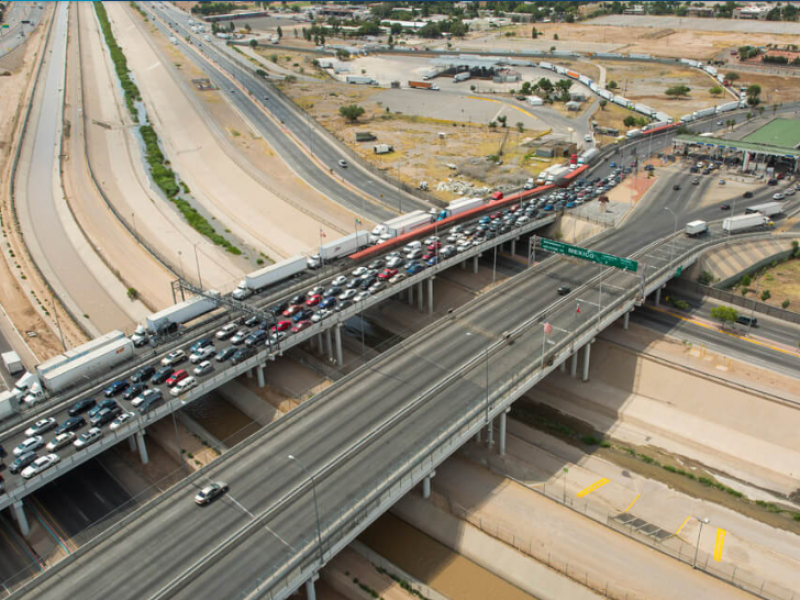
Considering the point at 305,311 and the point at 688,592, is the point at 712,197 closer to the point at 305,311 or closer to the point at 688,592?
the point at 305,311

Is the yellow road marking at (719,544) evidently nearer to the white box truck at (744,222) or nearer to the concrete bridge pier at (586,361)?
the concrete bridge pier at (586,361)

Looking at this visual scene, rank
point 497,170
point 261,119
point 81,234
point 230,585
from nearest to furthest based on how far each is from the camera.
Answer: point 230,585 < point 81,234 < point 497,170 < point 261,119

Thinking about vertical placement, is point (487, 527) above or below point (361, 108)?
below

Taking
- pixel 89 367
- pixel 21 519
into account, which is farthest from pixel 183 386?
pixel 21 519

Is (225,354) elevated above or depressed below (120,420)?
above

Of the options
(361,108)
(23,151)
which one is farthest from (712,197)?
(23,151)

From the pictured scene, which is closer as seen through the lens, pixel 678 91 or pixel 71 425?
pixel 71 425

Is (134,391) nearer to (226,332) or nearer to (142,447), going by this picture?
(142,447)
